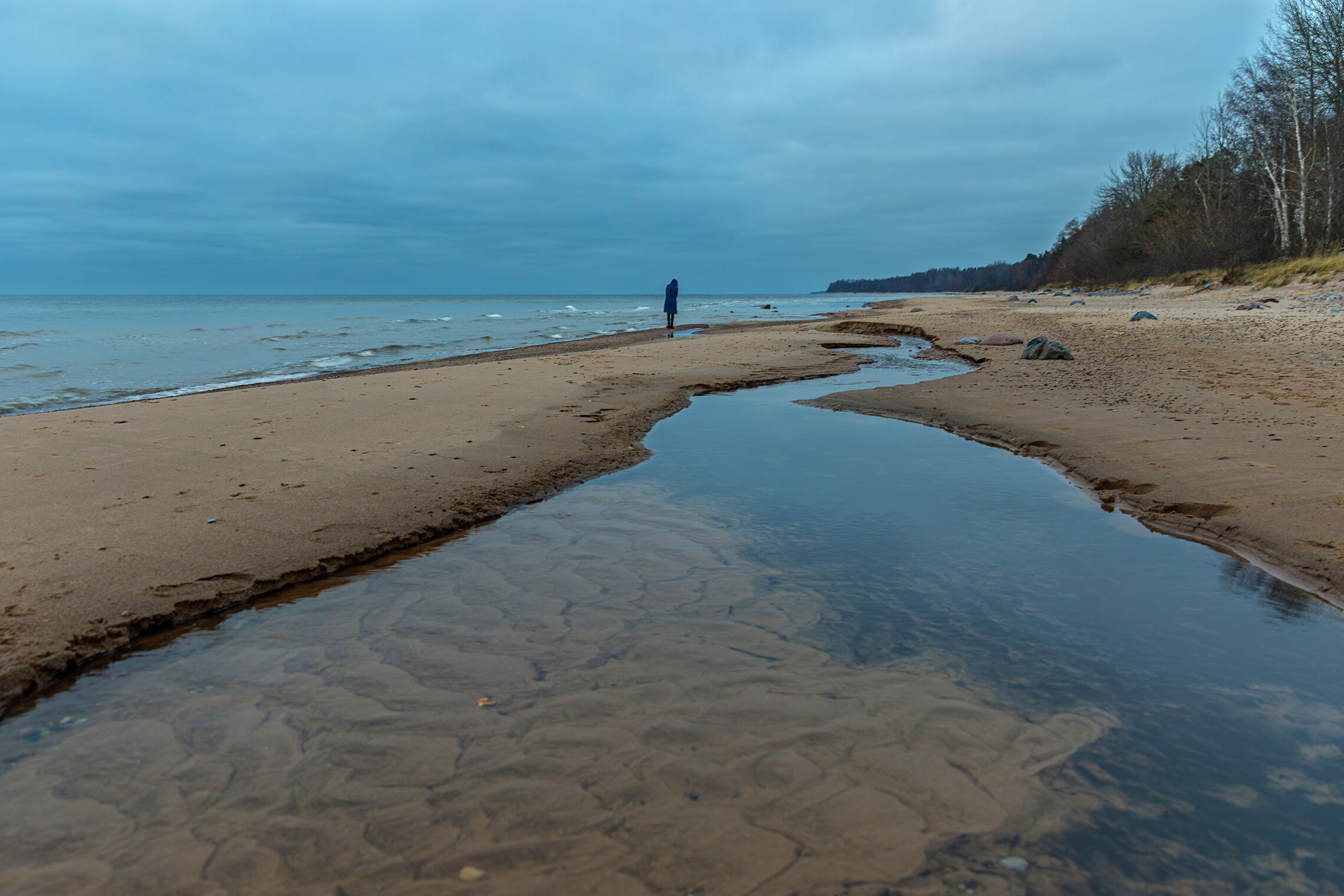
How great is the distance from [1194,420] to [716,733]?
21.4 ft

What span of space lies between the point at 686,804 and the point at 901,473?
4.40 m

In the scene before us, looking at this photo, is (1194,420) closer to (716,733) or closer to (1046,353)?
(1046,353)

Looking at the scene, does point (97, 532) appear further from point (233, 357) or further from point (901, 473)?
point (233, 357)

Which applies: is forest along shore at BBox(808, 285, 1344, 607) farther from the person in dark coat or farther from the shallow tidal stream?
the person in dark coat

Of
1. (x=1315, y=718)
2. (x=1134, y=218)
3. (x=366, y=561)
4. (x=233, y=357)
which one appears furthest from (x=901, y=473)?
(x=1134, y=218)

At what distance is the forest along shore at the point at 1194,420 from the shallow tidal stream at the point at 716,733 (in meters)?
0.50

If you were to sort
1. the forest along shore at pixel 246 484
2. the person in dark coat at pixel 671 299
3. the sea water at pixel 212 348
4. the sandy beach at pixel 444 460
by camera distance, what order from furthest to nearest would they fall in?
the person in dark coat at pixel 671 299
the sea water at pixel 212 348
the sandy beach at pixel 444 460
the forest along shore at pixel 246 484

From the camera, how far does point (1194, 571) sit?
151 inches

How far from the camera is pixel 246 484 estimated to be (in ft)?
16.2

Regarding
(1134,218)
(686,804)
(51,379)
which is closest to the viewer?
(686,804)

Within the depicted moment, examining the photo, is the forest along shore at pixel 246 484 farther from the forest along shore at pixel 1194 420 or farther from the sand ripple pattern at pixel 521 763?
the forest along shore at pixel 1194 420

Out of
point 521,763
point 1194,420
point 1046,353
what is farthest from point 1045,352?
point 521,763

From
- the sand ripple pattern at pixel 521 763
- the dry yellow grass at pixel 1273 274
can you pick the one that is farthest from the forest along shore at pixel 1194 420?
the dry yellow grass at pixel 1273 274

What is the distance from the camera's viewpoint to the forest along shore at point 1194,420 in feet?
13.9
